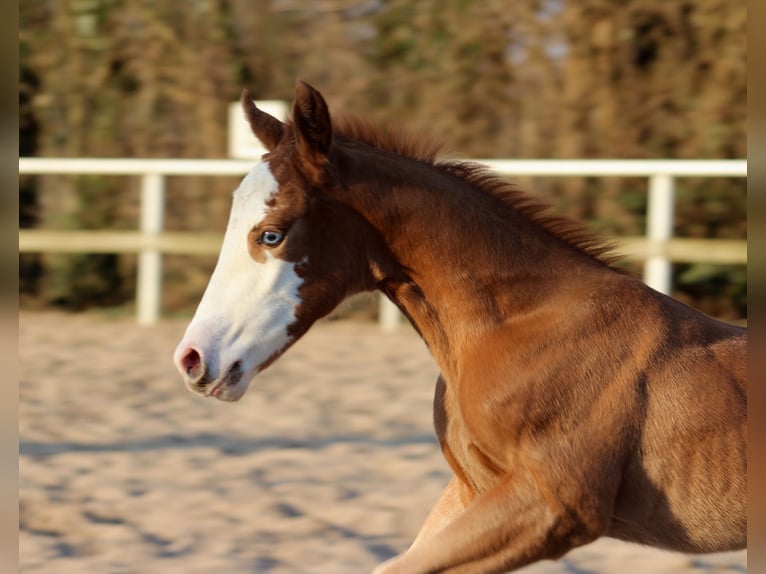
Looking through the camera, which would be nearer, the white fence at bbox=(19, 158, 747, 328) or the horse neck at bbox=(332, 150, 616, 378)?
the horse neck at bbox=(332, 150, 616, 378)

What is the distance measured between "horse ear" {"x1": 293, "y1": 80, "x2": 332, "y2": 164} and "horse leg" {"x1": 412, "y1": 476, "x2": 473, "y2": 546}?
3.15 feet

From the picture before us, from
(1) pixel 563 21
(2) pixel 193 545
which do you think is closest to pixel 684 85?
(1) pixel 563 21

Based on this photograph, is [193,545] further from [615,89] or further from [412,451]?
[615,89]

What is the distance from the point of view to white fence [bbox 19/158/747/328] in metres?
7.69

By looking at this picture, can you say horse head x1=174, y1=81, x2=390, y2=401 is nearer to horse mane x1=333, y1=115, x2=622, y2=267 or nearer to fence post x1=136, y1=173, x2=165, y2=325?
horse mane x1=333, y1=115, x2=622, y2=267

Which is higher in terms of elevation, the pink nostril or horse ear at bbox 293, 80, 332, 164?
horse ear at bbox 293, 80, 332, 164

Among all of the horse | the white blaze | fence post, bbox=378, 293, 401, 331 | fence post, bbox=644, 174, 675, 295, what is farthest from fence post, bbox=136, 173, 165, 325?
the white blaze

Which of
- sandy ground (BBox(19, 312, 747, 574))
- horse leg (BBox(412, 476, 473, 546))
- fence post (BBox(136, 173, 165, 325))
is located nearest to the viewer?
horse leg (BBox(412, 476, 473, 546))

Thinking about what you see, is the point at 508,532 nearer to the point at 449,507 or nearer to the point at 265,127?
the point at 449,507

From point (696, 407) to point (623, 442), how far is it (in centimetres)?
21

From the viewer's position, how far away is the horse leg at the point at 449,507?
2.95m

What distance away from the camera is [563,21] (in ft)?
31.7

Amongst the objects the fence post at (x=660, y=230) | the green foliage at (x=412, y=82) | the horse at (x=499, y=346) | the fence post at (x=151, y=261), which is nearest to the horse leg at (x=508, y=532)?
the horse at (x=499, y=346)

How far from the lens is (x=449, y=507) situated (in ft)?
9.84
